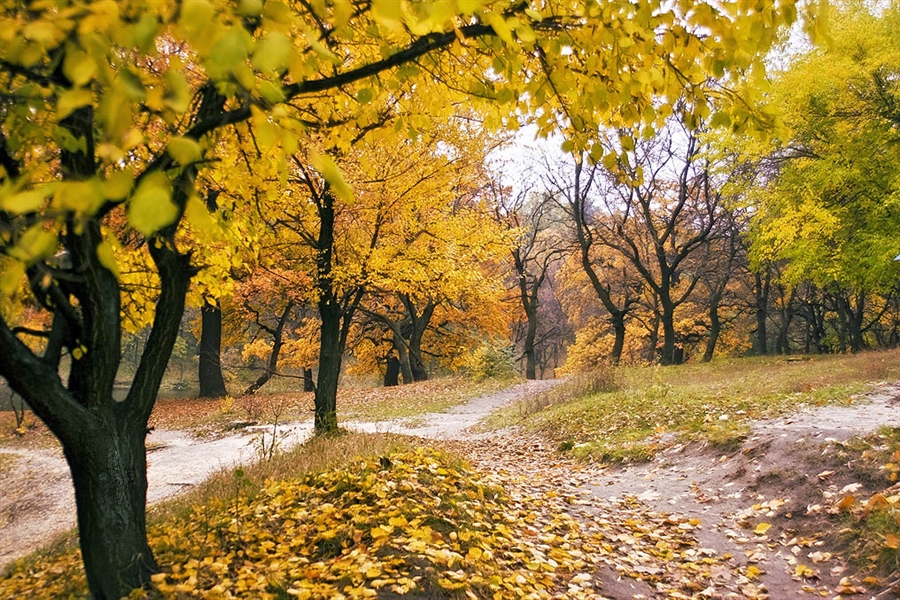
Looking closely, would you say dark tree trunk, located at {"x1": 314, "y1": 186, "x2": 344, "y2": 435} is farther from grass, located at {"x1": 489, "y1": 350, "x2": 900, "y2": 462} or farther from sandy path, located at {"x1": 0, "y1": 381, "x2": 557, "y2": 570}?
grass, located at {"x1": 489, "y1": 350, "x2": 900, "y2": 462}

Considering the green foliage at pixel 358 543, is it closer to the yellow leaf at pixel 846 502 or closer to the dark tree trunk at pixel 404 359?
the yellow leaf at pixel 846 502

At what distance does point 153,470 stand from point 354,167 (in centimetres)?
660

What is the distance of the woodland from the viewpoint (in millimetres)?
1181

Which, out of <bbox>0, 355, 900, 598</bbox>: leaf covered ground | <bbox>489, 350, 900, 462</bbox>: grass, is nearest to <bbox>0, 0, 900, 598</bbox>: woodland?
<bbox>0, 355, 900, 598</bbox>: leaf covered ground

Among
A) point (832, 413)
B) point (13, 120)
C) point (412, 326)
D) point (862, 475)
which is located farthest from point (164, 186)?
point (412, 326)

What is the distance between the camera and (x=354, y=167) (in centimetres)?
927

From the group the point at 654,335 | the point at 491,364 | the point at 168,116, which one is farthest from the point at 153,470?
the point at 654,335

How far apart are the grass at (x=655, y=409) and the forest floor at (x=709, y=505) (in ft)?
0.94

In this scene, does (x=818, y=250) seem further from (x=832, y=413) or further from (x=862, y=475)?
(x=862, y=475)

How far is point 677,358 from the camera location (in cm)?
3142

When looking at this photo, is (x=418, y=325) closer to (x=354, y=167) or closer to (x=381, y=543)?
(x=354, y=167)

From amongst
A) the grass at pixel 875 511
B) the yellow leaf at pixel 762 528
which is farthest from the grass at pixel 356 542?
the grass at pixel 875 511

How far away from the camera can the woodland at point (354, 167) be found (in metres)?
1.18

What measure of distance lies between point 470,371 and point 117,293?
19271 millimetres
